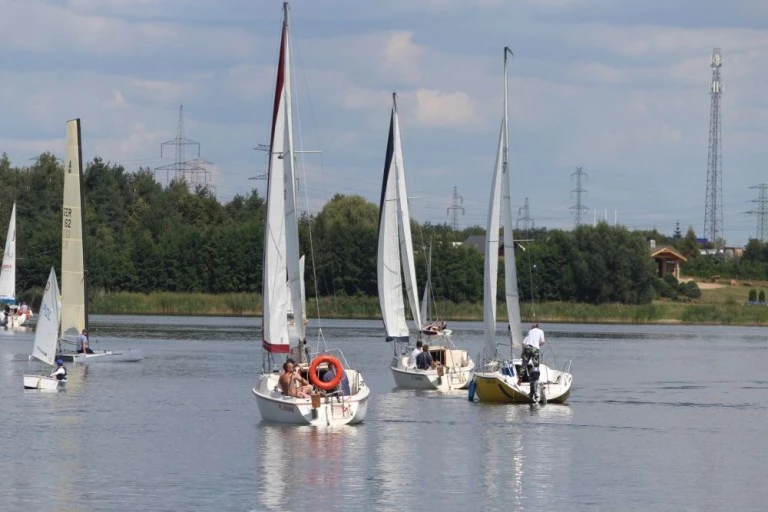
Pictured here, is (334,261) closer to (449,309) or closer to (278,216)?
(449,309)

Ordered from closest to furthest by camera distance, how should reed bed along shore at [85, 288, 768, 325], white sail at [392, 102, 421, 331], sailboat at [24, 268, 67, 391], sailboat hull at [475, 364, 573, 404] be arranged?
sailboat hull at [475, 364, 573, 404], sailboat at [24, 268, 67, 391], white sail at [392, 102, 421, 331], reed bed along shore at [85, 288, 768, 325]

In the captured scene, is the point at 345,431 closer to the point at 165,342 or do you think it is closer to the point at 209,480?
the point at 209,480

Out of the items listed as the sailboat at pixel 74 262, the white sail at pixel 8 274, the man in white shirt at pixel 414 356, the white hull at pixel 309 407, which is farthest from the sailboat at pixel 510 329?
the white sail at pixel 8 274

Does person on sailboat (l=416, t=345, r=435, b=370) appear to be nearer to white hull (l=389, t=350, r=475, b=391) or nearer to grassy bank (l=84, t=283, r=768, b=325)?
white hull (l=389, t=350, r=475, b=391)

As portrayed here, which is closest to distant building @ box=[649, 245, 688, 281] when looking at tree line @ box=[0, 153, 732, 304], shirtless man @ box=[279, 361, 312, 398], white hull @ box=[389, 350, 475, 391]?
tree line @ box=[0, 153, 732, 304]

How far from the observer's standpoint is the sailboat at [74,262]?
6869 centimetres

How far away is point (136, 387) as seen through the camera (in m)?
58.8

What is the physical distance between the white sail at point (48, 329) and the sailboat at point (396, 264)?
12595 mm

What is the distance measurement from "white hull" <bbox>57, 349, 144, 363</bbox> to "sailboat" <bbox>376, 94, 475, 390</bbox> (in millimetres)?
13097

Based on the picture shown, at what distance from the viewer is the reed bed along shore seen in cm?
12912

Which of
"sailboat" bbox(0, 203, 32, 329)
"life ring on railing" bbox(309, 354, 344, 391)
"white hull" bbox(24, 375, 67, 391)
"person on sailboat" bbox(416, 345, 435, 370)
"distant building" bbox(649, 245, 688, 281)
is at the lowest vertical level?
"white hull" bbox(24, 375, 67, 391)

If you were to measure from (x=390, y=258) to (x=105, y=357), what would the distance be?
46.8ft

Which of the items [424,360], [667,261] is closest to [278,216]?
[424,360]

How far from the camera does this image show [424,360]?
5806 centimetres
